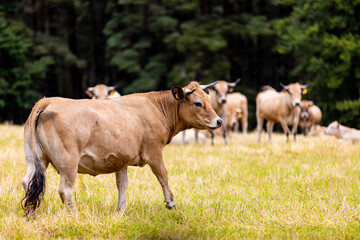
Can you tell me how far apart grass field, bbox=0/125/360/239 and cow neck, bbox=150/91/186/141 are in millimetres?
1048

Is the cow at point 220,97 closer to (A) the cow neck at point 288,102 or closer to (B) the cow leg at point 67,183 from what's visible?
(A) the cow neck at point 288,102

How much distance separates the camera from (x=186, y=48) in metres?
24.1

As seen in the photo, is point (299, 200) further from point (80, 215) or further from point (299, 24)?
point (299, 24)

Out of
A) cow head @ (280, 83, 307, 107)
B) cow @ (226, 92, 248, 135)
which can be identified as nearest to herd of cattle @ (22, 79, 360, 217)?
cow head @ (280, 83, 307, 107)

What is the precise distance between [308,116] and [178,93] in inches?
555

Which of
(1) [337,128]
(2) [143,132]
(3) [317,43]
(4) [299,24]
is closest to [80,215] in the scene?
(2) [143,132]

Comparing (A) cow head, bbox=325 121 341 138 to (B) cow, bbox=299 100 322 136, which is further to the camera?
(B) cow, bbox=299 100 322 136

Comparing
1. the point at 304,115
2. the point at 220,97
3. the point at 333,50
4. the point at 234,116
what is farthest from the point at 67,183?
the point at 234,116

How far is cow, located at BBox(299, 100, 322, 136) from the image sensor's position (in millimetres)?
18631

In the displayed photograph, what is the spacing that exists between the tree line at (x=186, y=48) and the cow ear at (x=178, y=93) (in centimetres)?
1254

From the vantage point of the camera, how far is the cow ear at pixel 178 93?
240 inches

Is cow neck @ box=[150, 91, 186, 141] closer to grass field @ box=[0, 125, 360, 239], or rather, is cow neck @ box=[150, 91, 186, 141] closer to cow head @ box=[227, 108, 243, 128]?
grass field @ box=[0, 125, 360, 239]

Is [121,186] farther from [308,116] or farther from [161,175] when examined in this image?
[308,116]

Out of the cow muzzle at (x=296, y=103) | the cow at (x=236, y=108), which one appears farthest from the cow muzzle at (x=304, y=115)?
the cow muzzle at (x=296, y=103)
